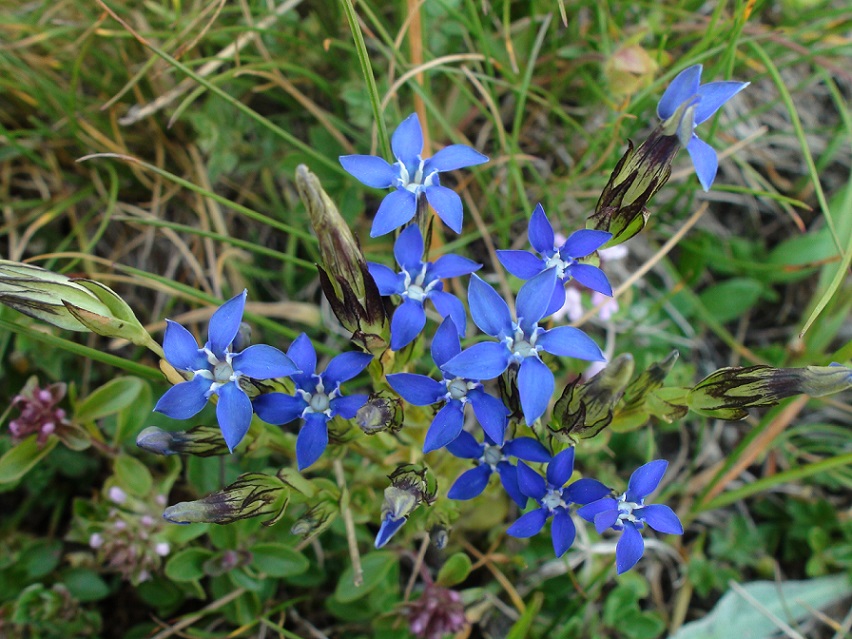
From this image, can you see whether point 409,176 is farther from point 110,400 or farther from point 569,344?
point 110,400

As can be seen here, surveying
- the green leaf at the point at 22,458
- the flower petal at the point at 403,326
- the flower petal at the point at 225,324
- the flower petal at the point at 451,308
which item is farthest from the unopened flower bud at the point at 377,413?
the green leaf at the point at 22,458

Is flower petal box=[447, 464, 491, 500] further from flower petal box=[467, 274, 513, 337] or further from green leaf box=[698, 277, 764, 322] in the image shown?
green leaf box=[698, 277, 764, 322]

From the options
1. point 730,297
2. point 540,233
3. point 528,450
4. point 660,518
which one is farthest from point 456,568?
point 730,297

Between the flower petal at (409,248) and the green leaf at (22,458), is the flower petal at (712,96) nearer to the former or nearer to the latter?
the flower petal at (409,248)

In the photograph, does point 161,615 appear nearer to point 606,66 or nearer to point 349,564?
point 349,564

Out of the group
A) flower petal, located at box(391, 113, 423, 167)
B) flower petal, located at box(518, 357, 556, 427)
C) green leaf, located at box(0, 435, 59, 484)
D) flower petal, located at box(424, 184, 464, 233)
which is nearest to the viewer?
flower petal, located at box(518, 357, 556, 427)

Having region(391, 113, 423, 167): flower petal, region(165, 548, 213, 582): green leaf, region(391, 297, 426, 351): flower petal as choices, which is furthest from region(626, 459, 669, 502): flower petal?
region(165, 548, 213, 582): green leaf
